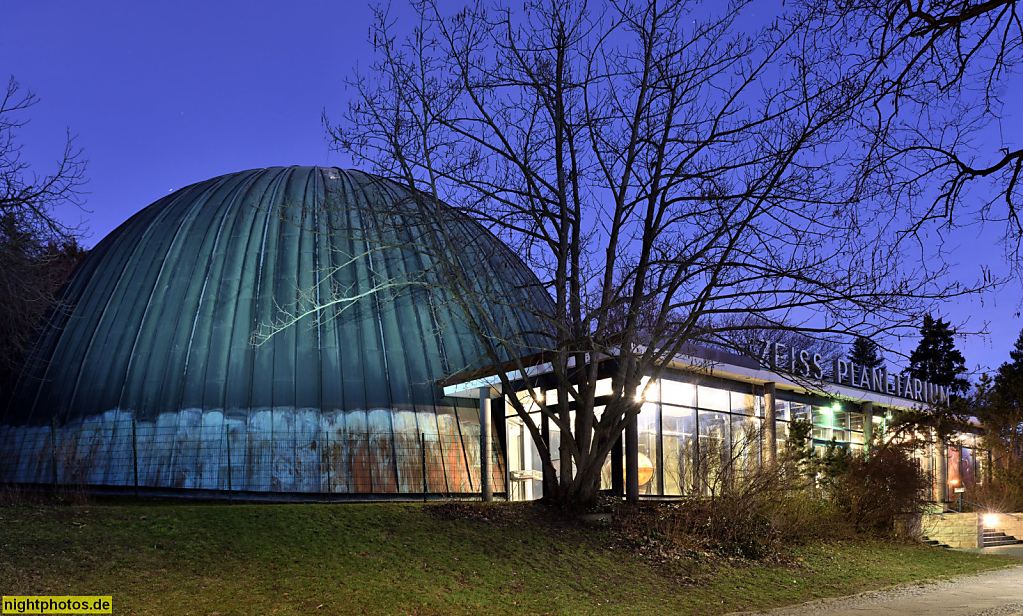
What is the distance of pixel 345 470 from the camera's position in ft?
79.1

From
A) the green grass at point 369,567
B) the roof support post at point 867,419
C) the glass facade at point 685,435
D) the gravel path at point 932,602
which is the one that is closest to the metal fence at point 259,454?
the glass facade at point 685,435

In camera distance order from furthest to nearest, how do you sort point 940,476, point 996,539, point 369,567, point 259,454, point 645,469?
point 940,476, point 996,539, point 259,454, point 645,469, point 369,567

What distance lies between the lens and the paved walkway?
1280 centimetres

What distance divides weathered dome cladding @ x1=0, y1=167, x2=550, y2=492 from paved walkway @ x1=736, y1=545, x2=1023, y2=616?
11.1m

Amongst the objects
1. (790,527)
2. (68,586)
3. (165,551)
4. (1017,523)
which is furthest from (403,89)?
(1017,523)

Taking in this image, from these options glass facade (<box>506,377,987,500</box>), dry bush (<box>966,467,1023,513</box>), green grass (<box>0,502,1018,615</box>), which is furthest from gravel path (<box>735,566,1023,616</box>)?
dry bush (<box>966,467,1023,513</box>)

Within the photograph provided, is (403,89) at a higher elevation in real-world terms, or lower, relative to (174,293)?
higher

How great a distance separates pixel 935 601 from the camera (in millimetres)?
14055

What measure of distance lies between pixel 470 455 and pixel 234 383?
7565mm

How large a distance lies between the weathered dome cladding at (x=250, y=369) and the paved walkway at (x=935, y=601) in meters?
11.1

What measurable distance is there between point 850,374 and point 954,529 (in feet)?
21.8

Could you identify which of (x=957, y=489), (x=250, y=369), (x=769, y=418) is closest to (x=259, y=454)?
(x=250, y=369)

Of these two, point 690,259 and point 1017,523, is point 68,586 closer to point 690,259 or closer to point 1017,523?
point 690,259

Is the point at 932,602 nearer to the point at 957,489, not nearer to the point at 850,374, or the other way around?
the point at 850,374
